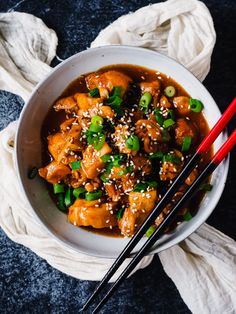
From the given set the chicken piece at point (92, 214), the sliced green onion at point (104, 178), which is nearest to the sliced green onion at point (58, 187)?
the chicken piece at point (92, 214)

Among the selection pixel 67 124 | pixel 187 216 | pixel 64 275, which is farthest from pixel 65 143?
pixel 64 275

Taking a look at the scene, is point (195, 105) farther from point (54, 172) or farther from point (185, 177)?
point (54, 172)

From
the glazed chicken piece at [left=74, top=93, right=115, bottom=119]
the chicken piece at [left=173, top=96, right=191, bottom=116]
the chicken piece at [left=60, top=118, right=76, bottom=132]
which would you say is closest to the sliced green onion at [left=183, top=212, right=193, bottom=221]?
the chicken piece at [left=173, top=96, right=191, bottom=116]

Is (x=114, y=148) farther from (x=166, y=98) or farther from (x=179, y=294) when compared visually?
(x=179, y=294)

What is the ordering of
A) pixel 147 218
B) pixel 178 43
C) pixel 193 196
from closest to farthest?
pixel 147 218, pixel 193 196, pixel 178 43

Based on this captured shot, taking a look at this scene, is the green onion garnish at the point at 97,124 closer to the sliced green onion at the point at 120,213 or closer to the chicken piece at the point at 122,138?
the chicken piece at the point at 122,138

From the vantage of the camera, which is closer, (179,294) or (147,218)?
(147,218)

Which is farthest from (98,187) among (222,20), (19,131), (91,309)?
(222,20)

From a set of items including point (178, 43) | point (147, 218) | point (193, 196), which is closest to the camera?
→ point (147, 218)
